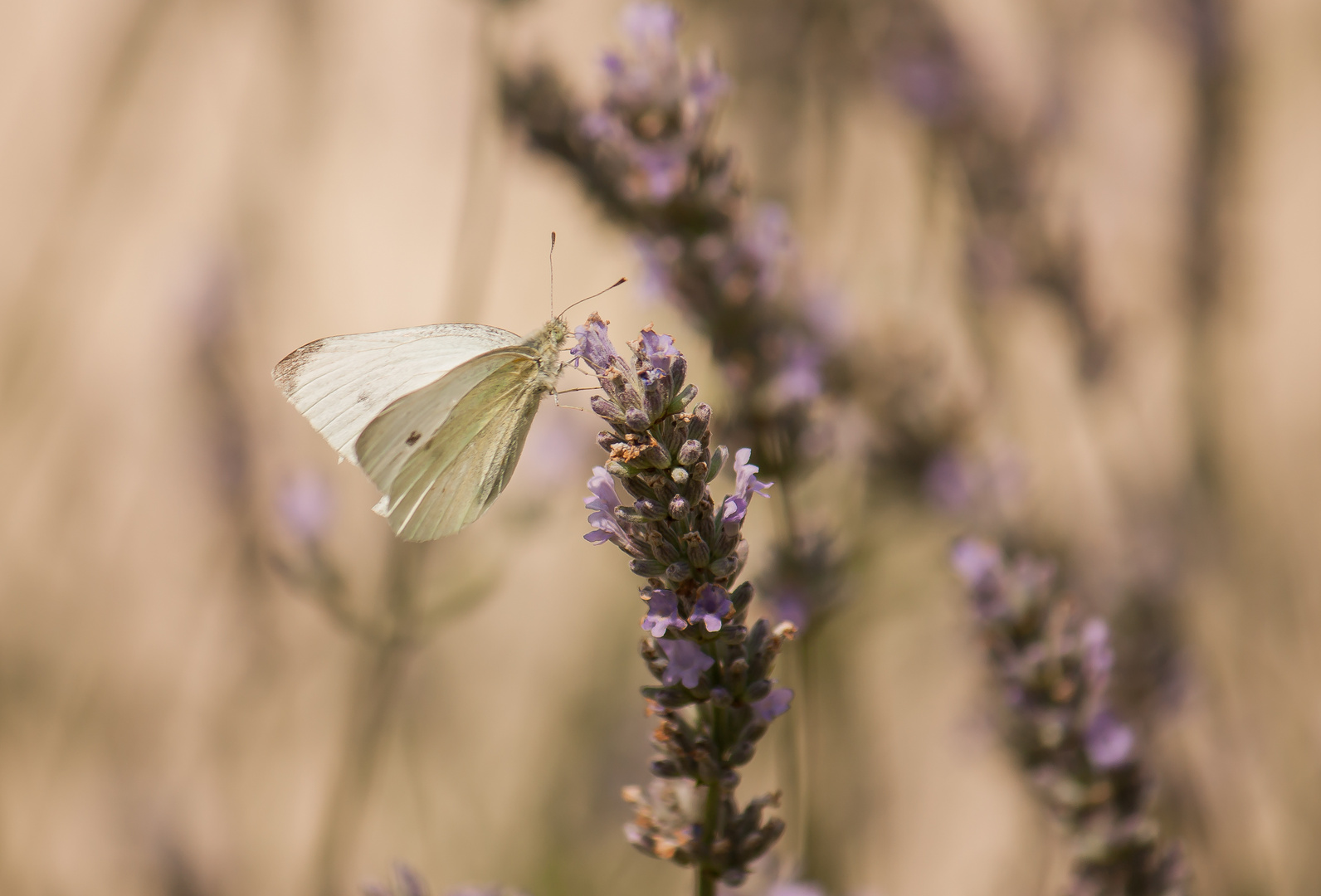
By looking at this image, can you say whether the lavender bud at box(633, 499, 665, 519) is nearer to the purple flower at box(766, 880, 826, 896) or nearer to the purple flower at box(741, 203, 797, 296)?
the purple flower at box(766, 880, 826, 896)

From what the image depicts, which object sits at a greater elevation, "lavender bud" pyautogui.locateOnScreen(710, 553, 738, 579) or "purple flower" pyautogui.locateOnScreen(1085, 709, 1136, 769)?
"purple flower" pyautogui.locateOnScreen(1085, 709, 1136, 769)

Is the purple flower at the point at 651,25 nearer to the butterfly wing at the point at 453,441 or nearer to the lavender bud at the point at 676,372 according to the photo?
the butterfly wing at the point at 453,441

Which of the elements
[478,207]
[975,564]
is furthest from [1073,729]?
[478,207]

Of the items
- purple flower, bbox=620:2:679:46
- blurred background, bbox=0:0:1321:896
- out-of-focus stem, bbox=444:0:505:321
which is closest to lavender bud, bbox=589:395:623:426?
purple flower, bbox=620:2:679:46

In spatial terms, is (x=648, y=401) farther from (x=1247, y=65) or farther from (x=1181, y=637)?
(x=1247, y=65)

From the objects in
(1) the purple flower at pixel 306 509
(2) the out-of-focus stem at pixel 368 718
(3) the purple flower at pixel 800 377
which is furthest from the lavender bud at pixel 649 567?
(1) the purple flower at pixel 306 509

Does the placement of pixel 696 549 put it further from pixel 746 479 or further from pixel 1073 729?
pixel 1073 729
